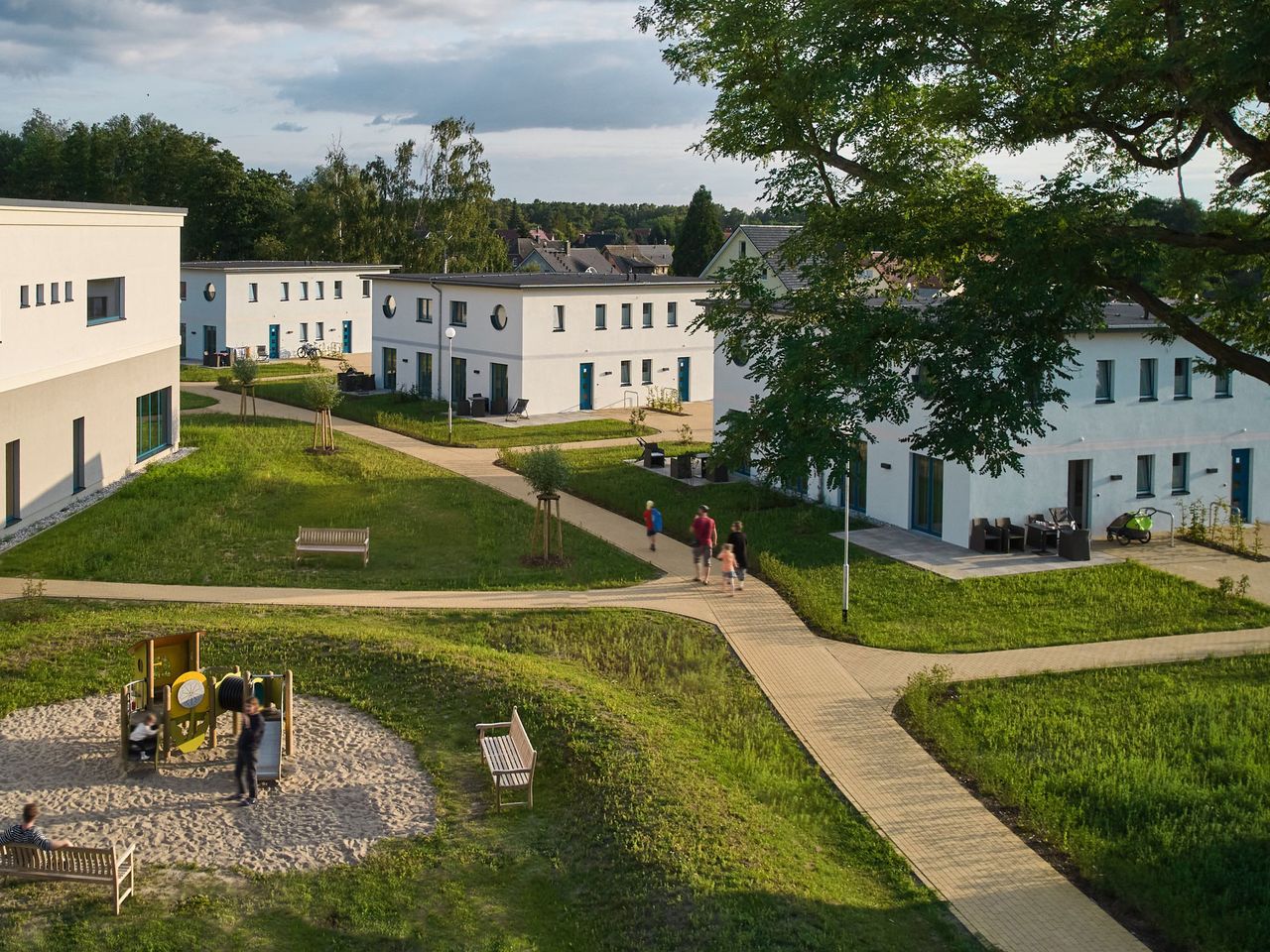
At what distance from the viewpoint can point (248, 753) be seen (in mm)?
13992

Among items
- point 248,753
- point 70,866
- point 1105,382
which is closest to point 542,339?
point 1105,382

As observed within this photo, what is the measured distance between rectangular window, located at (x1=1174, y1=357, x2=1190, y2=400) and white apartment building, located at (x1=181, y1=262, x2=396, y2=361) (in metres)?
40.7

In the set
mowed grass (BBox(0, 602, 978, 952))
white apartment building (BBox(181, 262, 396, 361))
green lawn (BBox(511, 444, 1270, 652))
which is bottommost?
mowed grass (BBox(0, 602, 978, 952))

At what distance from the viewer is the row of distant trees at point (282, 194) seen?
3002 inches

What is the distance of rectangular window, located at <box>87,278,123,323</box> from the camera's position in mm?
30250

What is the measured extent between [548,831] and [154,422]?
25.0 meters

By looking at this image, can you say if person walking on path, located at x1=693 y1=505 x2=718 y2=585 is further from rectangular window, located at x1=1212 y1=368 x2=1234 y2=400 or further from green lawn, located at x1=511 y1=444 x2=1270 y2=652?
rectangular window, located at x1=1212 y1=368 x2=1234 y2=400

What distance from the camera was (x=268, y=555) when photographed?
25.0 meters

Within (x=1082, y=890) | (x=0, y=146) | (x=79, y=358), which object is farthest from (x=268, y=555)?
(x=0, y=146)

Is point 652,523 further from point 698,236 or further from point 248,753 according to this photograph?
point 698,236

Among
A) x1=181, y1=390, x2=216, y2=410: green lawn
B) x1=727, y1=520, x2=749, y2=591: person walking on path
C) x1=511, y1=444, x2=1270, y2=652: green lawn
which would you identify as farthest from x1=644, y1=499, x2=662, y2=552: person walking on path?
x1=181, y1=390, x2=216, y2=410: green lawn

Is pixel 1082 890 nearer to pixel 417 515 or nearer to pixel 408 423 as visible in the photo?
pixel 417 515

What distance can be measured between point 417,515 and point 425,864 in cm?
1667

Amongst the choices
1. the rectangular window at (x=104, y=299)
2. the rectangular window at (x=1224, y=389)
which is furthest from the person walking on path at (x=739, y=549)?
the rectangular window at (x=104, y=299)
